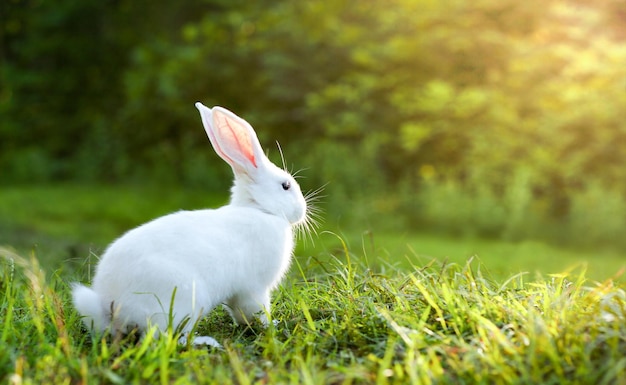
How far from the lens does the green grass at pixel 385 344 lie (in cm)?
240

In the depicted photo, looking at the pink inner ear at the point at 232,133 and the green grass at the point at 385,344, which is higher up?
the pink inner ear at the point at 232,133

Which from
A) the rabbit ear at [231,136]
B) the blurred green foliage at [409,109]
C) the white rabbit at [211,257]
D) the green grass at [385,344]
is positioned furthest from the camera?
the blurred green foliage at [409,109]

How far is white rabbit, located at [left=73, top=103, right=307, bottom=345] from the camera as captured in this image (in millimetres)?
2879

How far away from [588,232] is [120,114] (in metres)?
8.29

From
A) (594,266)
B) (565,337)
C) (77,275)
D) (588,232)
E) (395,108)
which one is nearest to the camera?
(565,337)

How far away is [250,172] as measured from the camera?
3.45 metres

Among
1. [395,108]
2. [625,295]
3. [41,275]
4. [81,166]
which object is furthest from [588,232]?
[81,166]

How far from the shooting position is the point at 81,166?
12914mm

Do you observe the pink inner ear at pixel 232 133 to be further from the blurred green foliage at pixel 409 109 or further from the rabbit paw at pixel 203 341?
the blurred green foliage at pixel 409 109

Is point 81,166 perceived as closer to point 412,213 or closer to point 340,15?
point 340,15

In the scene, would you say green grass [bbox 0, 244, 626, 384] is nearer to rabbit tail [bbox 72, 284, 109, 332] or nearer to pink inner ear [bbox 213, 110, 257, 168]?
rabbit tail [bbox 72, 284, 109, 332]

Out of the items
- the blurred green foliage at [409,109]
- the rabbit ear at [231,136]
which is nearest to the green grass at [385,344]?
the rabbit ear at [231,136]

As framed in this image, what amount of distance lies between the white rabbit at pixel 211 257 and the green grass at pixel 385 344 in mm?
133

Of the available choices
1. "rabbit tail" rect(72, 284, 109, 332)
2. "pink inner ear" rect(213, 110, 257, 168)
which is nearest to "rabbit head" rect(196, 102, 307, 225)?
"pink inner ear" rect(213, 110, 257, 168)
